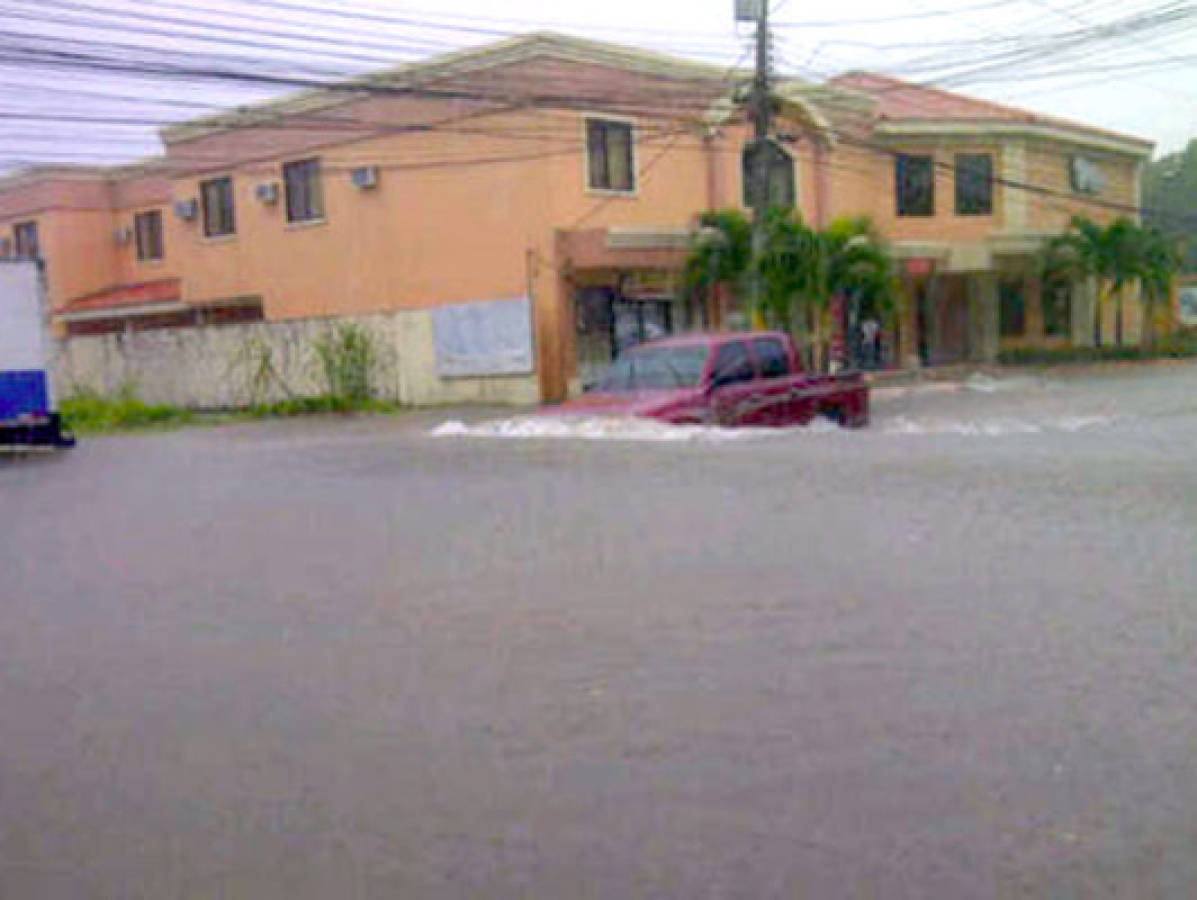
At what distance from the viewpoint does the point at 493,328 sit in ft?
90.5

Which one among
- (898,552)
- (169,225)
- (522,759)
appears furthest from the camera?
(169,225)

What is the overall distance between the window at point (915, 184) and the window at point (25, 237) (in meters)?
23.6

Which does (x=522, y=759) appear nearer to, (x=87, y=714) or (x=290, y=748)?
(x=290, y=748)

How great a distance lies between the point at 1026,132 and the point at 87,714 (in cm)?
3304

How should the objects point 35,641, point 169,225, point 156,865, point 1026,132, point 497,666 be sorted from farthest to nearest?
point 169,225, point 1026,132, point 35,641, point 497,666, point 156,865

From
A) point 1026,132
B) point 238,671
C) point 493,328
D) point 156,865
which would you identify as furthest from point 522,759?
point 1026,132

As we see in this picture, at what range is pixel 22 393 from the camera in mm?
20703

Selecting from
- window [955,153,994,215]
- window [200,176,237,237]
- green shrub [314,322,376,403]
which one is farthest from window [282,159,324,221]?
window [955,153,994,215]

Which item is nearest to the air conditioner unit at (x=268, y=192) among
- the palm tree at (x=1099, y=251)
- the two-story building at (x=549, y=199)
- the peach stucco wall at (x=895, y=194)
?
the two-story building at (x=549, y=199)

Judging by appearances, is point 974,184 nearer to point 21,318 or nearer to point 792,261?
point 792,261

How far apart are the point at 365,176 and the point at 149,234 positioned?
13.6 metres

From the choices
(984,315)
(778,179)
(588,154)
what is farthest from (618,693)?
(984,315)

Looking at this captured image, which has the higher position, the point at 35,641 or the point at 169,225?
the point at 169,225

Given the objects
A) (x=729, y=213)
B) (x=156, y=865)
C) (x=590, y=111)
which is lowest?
(x=156, y=865)
